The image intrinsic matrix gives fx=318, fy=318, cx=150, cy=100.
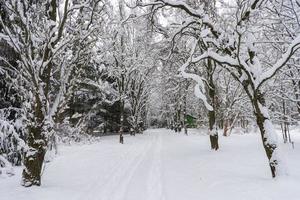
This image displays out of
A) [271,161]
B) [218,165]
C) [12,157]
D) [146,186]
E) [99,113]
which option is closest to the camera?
[271,161]

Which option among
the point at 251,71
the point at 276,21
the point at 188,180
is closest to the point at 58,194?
the point at 188,180

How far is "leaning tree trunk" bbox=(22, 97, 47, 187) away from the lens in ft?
27.8

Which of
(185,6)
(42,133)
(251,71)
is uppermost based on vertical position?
(185,6)

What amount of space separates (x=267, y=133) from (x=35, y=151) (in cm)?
629

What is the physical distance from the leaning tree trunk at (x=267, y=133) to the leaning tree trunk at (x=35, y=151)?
5963mm

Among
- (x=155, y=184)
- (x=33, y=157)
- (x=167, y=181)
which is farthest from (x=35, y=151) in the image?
(x=167, y=181)

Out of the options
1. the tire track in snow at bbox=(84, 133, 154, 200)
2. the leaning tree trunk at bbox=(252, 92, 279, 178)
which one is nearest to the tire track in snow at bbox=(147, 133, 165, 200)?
the tire track in snow at bbox=(84, 133, 154, 200)

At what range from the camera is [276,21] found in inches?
504

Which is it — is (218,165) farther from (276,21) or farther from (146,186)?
(276,21)

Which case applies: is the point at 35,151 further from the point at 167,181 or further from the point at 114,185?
the point at 167,181

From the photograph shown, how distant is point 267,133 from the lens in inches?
341

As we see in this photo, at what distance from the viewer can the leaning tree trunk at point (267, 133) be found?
845 centimetres

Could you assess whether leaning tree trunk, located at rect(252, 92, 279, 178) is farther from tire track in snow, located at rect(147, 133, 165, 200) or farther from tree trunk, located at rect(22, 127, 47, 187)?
tree trunk, located at rect(22, 127, 47, 187)

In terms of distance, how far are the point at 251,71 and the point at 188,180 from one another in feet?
12.3
